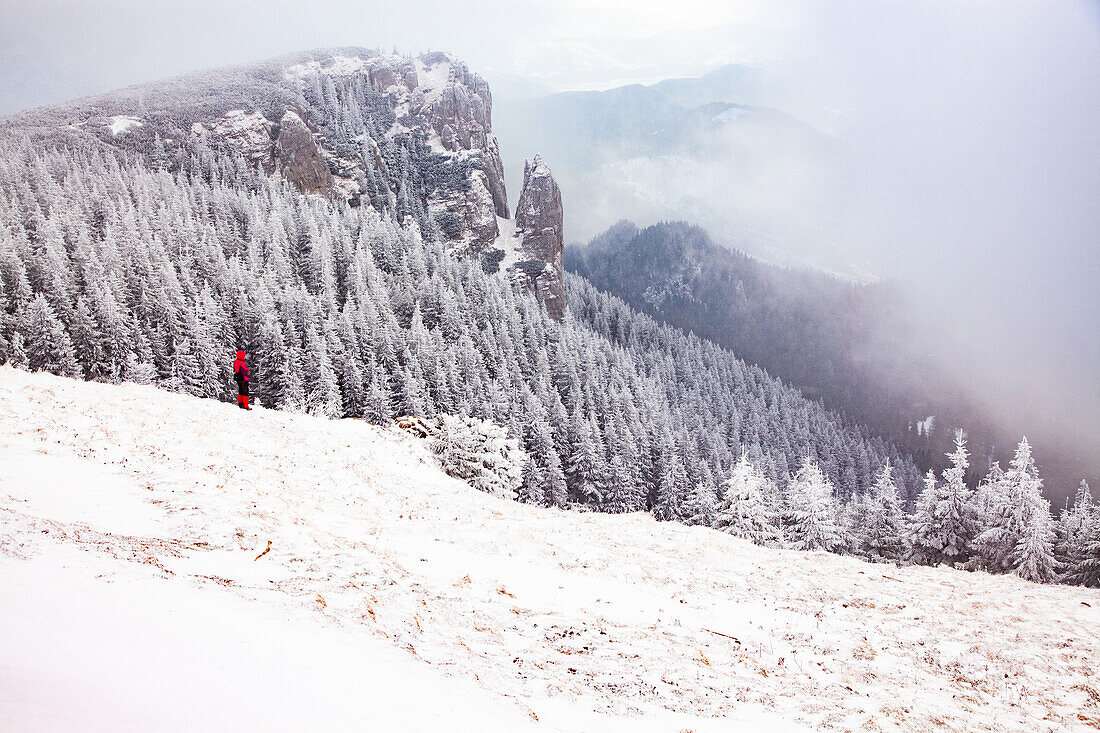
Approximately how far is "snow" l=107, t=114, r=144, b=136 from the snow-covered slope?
412 feet

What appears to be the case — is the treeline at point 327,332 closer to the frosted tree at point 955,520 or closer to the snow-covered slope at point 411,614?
the frosted tree at point 955,520

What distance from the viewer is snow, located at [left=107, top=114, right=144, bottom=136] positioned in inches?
4451

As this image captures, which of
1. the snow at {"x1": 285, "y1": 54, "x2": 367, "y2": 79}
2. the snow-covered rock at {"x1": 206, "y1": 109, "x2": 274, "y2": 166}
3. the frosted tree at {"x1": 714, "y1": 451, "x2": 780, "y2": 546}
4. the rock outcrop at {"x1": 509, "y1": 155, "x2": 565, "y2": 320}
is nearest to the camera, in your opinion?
the frosted tree at {"x1": 714, "y1": 451, "x2": 780, "y2": 546}

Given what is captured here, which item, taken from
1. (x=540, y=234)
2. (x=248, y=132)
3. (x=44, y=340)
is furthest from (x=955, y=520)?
(x=248, y=132)

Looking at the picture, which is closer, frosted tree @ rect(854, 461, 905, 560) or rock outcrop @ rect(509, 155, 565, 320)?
frosted tree @ rect(854, 461, 905, 560)

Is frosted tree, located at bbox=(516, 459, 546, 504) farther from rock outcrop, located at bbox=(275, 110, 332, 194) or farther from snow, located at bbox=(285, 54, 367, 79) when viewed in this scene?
snow, located at bbox=(285, 54, 367, 79)

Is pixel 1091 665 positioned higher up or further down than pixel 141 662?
further down

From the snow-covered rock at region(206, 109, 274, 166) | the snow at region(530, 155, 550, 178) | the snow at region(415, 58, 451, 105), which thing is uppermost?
the snow at region(415, 58, 451, 105)

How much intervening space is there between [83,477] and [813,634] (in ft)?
55.7

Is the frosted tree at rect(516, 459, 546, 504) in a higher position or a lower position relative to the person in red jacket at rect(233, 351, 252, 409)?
lower

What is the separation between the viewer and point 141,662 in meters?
5.32

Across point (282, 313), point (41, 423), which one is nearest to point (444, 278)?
point (282, 313)

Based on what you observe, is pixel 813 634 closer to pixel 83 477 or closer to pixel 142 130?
pixel 83 477

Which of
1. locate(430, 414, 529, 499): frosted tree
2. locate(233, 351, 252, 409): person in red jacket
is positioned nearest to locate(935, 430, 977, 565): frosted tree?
locate(430, 414, 529, 499): frosted tree
